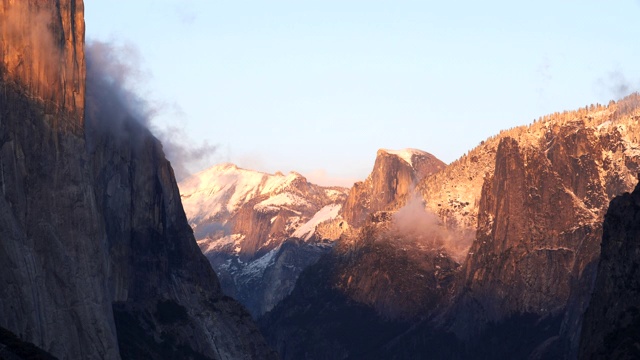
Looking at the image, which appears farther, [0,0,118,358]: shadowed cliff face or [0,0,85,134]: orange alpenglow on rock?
[0,0,85,134]: orange alpenglow on rock

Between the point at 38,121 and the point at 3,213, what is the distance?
13909 millimetres

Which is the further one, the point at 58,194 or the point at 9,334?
the point at 58,194

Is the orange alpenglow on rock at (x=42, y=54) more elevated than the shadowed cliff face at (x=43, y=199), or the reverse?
the orange alpenglow on rock at (x=42, y=54)

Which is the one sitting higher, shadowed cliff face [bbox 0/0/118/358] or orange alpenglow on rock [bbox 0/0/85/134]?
orange alpenglow on rock [bbox 0/0/85/134]

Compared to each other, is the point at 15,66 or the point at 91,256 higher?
the point at 15,66

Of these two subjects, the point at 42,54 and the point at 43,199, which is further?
the point at 43,199

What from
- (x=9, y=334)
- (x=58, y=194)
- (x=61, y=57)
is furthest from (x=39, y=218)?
(x=9, y=334)

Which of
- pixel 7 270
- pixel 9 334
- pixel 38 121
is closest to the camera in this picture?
pixel 9 334

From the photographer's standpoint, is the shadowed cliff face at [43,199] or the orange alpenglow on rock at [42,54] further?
the orange alpenglow on rock at [42,54]

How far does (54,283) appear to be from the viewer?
191m

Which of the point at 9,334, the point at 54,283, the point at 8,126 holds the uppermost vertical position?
the point at 8,126

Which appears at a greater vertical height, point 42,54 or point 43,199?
point 42,54

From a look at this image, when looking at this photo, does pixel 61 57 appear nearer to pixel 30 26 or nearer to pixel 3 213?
pixel 30 26

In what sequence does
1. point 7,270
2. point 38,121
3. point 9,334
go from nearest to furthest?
point 9,334, point 7,270, point 38,121
